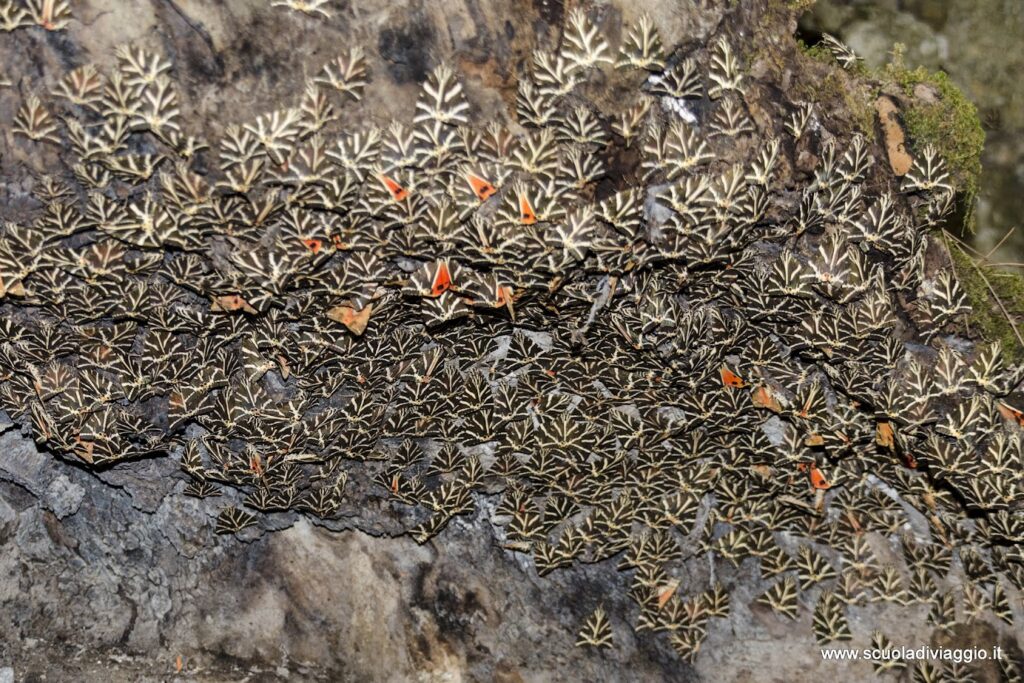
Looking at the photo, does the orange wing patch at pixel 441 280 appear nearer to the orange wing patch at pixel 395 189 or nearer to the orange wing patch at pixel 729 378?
the orange wing patch at pixel 395 189

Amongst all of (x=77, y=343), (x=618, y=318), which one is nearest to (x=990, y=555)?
(x=618, y=318)

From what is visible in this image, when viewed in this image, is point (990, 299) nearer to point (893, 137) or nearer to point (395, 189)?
point (893, 137)

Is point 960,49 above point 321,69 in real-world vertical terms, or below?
below

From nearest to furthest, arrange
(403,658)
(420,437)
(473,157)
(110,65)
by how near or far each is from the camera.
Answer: (110,65) → (473,157) → (420,437) → (403,658)

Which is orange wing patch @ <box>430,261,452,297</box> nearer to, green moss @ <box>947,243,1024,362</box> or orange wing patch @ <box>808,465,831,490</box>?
orange wing patch @ <box>808,465,831,490</box>

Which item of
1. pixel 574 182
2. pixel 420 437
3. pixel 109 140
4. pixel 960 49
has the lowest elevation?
pixel 420 437

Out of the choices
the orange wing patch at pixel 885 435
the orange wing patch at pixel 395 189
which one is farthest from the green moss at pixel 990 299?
the orange wing patch at pixel 395 189

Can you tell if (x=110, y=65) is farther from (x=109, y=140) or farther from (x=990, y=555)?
(x=990, y=555)
